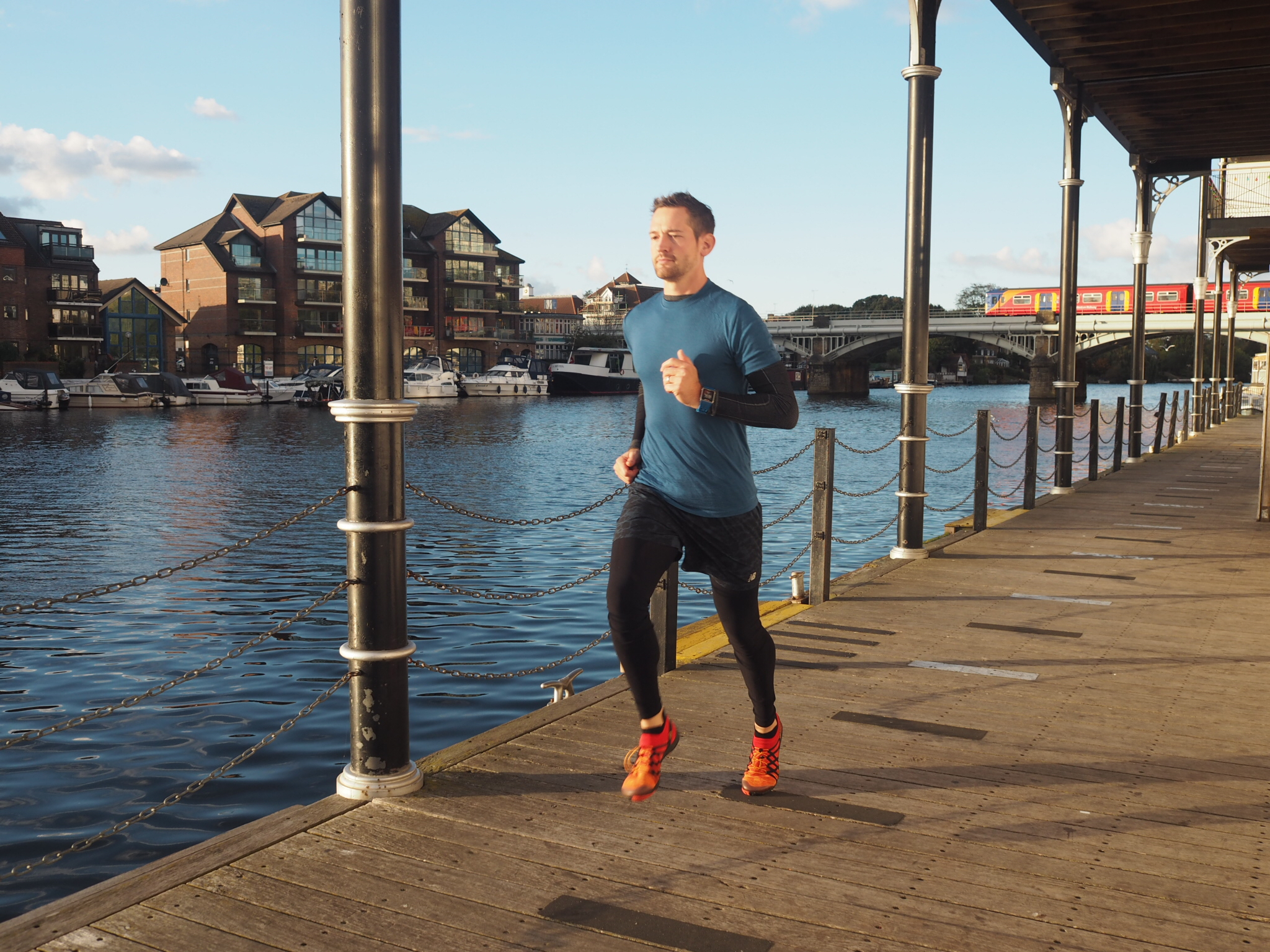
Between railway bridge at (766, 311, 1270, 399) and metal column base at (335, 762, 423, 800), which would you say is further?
railway bridge at (766, 311, 1270, 399)

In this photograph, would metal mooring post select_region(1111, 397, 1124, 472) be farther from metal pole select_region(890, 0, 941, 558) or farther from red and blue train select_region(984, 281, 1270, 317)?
red and blue train select_region(984, 281, 1270, 317)

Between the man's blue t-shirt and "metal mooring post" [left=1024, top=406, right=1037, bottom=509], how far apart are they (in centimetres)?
874

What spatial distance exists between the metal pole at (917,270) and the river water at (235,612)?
246 cm

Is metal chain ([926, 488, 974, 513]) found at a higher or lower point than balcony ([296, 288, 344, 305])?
lower

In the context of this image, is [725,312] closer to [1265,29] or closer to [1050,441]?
[1265,29]

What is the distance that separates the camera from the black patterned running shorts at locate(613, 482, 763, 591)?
3.35 m

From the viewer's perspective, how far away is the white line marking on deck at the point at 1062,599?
693 cm

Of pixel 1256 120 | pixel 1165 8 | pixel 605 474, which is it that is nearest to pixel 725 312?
pixel 1165 8

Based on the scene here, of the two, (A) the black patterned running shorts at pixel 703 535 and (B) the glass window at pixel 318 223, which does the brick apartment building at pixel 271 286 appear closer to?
(B) the glass window at pixel 318 223

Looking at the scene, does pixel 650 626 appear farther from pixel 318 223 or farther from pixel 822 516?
pixel 318 223

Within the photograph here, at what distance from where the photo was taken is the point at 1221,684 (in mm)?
5051

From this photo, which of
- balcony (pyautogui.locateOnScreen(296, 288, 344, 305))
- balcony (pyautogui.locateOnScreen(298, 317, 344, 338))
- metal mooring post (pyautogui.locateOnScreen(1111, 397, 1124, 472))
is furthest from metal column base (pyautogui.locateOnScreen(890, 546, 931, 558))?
balcony (pyautogui.locateOnScreen(298, 317, 344, 338))

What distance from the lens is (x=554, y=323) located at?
366 feet

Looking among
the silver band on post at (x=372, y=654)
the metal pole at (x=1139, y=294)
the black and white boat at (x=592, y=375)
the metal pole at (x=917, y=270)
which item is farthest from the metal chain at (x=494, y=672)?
the black and white boat at (x=592, y=375)
